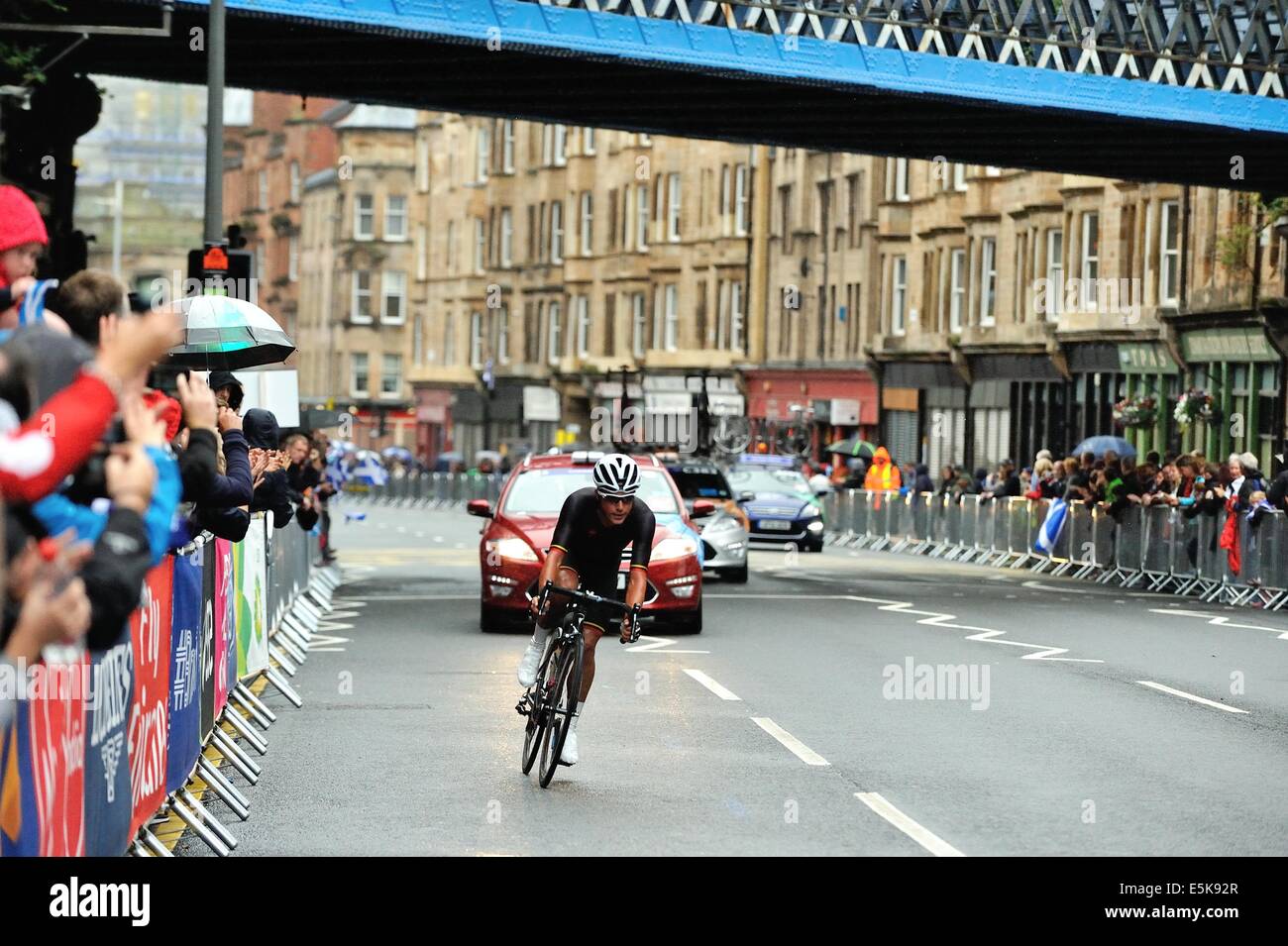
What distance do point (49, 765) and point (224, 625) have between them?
5790 millimetres

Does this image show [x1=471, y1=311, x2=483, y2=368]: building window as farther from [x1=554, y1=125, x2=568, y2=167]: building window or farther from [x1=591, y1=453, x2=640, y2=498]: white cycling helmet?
[x1=591, y1=453, x2=640, y2=498]: white cycling helmet

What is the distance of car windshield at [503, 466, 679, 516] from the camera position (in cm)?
2389

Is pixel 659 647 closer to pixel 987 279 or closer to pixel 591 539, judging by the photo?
pixel 591 539

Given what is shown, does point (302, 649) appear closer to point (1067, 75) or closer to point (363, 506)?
point (1067, 75)

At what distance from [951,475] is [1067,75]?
780 inches

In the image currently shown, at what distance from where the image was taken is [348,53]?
27516 mm

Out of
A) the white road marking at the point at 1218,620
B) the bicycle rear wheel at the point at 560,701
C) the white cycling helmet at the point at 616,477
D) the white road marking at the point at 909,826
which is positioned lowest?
the white road marking at the point at 1218,620

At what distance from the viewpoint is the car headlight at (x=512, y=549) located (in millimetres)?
22547

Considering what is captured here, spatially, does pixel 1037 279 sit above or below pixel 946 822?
above

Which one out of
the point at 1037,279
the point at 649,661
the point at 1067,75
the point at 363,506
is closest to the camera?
the point at 649,661

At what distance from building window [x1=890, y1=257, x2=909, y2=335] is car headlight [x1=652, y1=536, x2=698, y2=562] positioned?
4459 cm

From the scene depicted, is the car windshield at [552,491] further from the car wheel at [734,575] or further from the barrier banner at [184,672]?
the barrier banner at [184,672]

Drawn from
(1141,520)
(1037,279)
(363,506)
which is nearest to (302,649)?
(1141,520)

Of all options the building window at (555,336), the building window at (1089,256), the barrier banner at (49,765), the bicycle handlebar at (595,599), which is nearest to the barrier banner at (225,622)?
the bicycle handlebar at (595,599)
